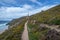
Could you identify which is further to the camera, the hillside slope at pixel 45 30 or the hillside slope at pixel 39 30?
the hillside slope at pixel 39 30

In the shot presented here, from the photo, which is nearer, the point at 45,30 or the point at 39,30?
the point at 45,30

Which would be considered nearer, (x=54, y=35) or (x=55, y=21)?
(x=54, y=35)

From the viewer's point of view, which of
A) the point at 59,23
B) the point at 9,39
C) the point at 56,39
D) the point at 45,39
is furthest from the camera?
the point at 9,39

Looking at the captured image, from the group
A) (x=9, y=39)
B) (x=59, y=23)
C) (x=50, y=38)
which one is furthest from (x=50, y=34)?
(x=9, y=39)

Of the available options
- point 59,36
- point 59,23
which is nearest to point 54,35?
point 59,36

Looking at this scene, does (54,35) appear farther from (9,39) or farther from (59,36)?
(9,39)

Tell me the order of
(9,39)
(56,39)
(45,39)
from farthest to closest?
1. (9,39)
2. (45,39)
3. (56,39)

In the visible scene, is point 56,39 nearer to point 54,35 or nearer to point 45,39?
point 54,35

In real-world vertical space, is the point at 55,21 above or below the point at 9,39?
above

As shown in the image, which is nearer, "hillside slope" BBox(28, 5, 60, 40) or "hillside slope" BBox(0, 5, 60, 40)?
"hillside slope" BBox(28, 5, 60, 40)
